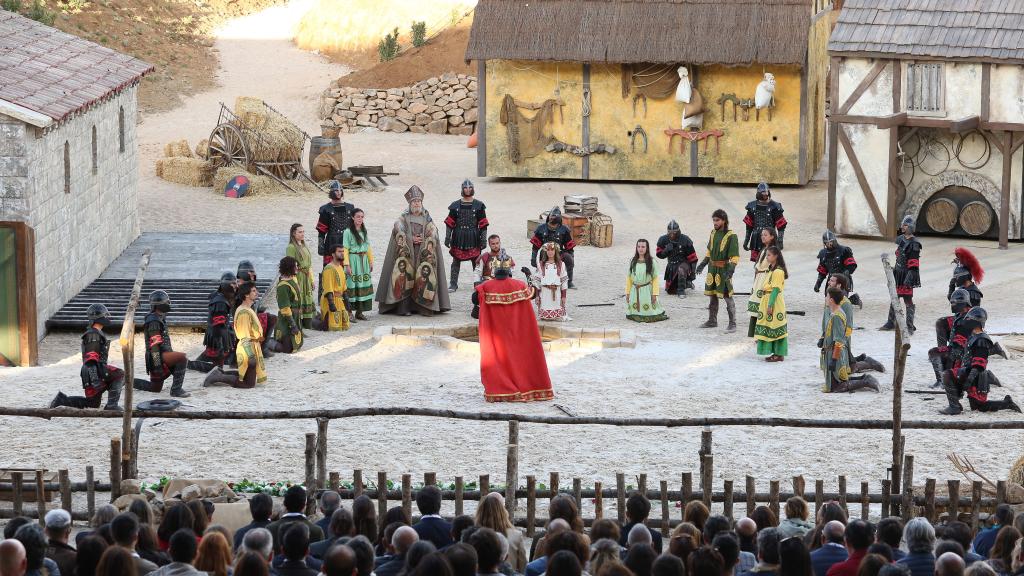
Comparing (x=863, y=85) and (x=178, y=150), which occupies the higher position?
(x=863, y=85)

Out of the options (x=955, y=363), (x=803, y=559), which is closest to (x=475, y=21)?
(x=955, y=363)

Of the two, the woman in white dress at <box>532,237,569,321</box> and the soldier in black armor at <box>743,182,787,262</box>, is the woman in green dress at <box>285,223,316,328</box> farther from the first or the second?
the soldier in black armor at <box>743,182,787,262</box>

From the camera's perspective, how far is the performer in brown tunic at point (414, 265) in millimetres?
18188

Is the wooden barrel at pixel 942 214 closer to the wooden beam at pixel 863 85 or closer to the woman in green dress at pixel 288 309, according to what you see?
the wooden beam at pixel 863 85

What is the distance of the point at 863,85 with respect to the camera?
23.1 metres

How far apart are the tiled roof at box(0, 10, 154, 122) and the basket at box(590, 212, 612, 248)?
6.54m

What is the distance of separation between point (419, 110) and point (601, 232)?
13.0 m

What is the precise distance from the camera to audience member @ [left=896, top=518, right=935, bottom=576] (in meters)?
7.94

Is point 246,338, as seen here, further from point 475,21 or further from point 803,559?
point 475,21

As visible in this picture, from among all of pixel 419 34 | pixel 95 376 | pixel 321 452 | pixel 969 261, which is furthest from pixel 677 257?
pixel 419 34

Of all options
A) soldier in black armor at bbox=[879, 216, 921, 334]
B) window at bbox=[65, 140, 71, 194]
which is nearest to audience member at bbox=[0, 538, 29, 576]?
window at bbox=[65, 140, 71, 194]

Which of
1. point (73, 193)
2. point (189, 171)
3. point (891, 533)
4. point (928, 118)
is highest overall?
point (928, 118)

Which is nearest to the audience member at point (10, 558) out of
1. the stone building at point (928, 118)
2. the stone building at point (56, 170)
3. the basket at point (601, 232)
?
the stone building at point (56, 170)

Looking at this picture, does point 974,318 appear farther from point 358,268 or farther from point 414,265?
point 358,268
